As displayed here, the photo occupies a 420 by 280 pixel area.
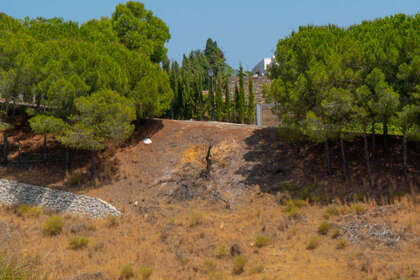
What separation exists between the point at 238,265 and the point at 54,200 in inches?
535

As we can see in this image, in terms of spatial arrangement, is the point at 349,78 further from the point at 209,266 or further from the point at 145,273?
the point at 145,273

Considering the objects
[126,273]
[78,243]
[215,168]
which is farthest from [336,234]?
[78,243]

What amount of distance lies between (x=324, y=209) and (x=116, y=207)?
11.3 metres

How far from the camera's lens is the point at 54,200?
22.5m

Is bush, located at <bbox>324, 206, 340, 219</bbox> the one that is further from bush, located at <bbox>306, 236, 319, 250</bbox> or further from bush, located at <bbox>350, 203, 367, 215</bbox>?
bush, located at <bbox>306, 236, 319, 250</bbox>

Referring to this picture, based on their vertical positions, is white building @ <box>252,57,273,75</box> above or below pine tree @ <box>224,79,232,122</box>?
above

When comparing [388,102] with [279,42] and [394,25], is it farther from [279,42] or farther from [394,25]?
[279,42]

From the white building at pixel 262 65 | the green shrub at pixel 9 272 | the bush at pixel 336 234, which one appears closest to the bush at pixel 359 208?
the bush at pixel 336 234

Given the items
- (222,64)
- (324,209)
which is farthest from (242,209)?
(222,64)

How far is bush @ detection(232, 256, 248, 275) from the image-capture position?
13.7 metres

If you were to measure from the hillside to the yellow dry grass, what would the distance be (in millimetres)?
56

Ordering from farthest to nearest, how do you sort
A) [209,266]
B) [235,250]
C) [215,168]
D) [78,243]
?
1. [215,168]
2. [78,243]
3. [235,250]
4. [209,266]

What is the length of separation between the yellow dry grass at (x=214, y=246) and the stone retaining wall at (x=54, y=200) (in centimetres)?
77

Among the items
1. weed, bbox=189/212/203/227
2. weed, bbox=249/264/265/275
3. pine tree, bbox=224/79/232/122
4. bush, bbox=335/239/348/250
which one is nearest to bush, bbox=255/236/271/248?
weed, bbox=249/264/265/275
